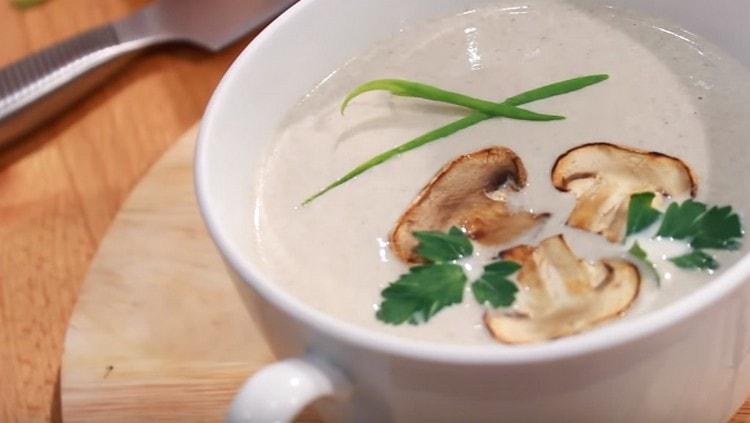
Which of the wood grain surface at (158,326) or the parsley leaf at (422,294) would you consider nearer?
the parsley leaf at (422,294)

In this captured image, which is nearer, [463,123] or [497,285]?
[497,285]

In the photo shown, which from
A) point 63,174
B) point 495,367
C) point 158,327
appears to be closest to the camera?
point 495,367

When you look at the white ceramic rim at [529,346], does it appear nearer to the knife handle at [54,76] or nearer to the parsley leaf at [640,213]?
the parsley leaf at [640,213]

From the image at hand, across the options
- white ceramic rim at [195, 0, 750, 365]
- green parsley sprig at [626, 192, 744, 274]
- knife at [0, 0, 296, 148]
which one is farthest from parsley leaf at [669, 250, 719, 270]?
knife at [0, 0, 296, 148]

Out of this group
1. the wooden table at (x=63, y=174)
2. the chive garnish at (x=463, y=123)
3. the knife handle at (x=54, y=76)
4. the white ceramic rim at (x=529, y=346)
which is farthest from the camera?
the knife handle at (x=54, y=76)

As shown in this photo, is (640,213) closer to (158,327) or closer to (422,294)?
(422,294)

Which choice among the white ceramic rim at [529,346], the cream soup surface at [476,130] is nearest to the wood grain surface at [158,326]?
the cream soup surface at [476,130]

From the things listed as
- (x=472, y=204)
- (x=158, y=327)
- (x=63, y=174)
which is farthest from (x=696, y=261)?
(x=63, y=174)

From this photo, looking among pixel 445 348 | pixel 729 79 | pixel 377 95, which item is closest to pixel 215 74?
pixel 377 95
